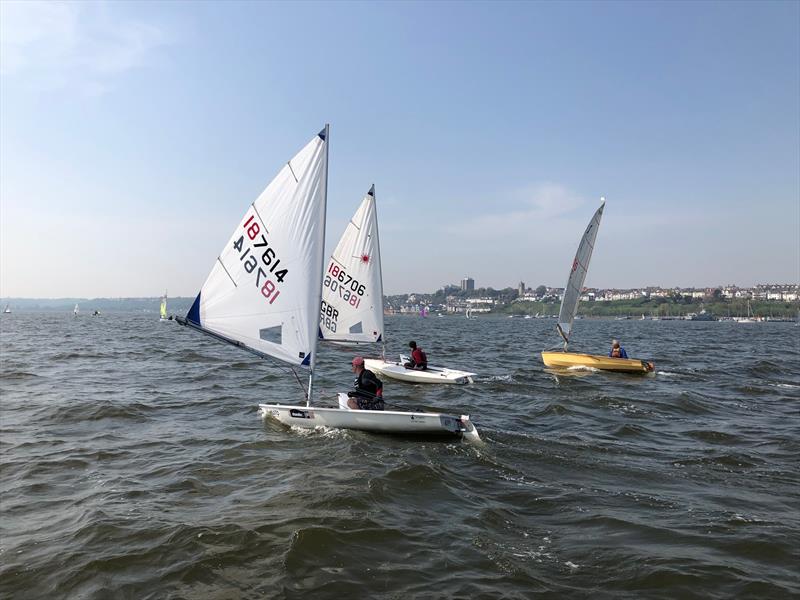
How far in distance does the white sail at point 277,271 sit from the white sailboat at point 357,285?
30.4 feet

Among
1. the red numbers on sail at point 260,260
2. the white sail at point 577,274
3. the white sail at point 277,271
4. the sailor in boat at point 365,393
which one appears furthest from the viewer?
the white sail at point 577,274

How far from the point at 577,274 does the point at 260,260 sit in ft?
62.3

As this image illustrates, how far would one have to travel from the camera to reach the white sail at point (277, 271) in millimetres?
11781

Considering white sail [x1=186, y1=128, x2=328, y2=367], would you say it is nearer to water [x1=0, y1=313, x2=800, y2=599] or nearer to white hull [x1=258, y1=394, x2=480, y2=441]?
white hull [x1=258, y1=394, x2=480, y2=441]

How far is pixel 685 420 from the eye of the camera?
602 inches

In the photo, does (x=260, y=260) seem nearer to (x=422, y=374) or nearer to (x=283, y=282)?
(x=283, y=282)

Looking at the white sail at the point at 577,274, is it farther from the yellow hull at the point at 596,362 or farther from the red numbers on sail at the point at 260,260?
the red numbers on sail at the point at 260,260

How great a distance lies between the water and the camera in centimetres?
614

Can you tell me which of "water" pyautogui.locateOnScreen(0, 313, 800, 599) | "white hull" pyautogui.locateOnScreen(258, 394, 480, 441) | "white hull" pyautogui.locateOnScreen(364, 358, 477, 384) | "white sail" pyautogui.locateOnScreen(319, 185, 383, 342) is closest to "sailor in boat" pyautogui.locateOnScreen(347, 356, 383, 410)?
"white hull" pyautogui.locateOnScreen(258, 394, 480, 441)

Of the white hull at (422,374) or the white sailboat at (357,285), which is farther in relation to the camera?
the white sailboat at (357,285)

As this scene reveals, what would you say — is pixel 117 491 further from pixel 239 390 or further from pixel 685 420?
pixel 685 420

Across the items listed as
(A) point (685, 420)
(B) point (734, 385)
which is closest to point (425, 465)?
(A) point (685, 420)

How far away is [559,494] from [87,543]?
23.7 feet

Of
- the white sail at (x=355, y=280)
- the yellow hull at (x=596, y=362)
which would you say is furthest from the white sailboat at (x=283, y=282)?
the yellow hull at (x=596, y=362)
